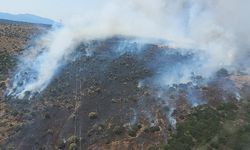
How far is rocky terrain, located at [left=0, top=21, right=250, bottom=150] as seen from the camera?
4588cm

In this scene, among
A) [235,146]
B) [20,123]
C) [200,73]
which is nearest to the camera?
[235,146]

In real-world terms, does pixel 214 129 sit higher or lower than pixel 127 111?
higher

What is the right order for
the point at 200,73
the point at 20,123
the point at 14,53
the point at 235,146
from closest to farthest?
the point at 235,146 < the point at 20,123 < the point at 200,73 < the point at 14,53

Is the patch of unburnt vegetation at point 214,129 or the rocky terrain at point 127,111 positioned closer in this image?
the patch of unburnt vegetation at point 214,129

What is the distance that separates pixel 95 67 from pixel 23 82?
1069 cm

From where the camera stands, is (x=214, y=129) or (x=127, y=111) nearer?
(x=214, y=129)

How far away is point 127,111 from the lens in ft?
172

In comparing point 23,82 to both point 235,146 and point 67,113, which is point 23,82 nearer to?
point 67,113

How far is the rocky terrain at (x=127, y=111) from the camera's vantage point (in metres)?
45.9

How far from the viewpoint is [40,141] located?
49.2m

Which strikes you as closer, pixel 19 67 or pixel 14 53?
pixel 19 67

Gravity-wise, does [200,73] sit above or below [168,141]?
above

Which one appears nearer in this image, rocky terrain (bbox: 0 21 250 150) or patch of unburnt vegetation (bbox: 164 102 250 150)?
patch of unburnt vegetation (bbox: 164 102 250 150)

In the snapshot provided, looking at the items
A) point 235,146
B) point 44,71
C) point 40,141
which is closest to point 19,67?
point 44,71
